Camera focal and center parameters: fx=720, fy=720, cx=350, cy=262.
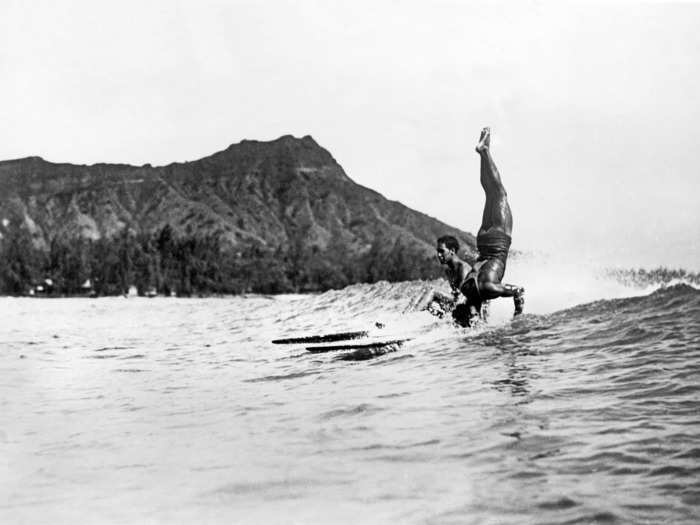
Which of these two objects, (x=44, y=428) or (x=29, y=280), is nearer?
(x=44, y=428)

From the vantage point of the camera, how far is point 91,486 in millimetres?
4832

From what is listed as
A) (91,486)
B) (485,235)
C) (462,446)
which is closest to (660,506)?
(462,446)

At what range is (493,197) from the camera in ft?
40.3

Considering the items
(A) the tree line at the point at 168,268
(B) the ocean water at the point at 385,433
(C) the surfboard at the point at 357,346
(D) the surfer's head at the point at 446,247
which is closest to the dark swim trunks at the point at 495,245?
(D) the surfer's head at the point at 446,247

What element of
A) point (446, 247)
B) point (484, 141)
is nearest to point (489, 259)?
point (446, 247)

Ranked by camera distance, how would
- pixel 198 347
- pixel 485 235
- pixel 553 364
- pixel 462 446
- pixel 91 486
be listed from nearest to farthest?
pixel 91 486, pixel 462 446, pixel 553 364, pixel 485 235, pixel 198 347

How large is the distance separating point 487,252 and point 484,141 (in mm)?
1874

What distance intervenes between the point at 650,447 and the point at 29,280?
Answer: 3015 inches

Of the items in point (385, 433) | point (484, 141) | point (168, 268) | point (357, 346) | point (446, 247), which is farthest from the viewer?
point (168, 268)

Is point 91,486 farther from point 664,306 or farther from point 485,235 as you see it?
point 664,306

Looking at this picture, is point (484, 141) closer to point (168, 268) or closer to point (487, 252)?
point (487, 252)

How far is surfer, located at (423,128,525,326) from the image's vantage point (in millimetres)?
12109

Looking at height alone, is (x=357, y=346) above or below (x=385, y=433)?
above

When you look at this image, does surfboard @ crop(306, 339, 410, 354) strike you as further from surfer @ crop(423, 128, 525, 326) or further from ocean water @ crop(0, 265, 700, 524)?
surfer @ crop(423, 128, 525, 326)
